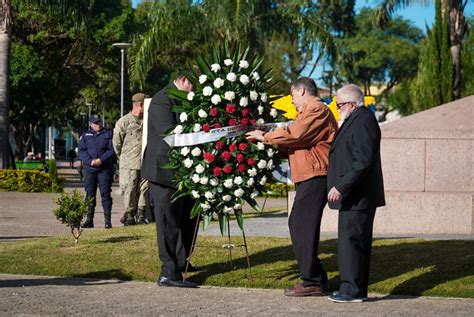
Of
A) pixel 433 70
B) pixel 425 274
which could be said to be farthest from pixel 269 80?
pixel 433 70

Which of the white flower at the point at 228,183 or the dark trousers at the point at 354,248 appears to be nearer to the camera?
the dark trousers at the point at 354,248

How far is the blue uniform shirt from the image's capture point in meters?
16.1

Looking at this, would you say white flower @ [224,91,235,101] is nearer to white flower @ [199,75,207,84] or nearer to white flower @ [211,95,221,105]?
white flower @ [211,95,221,105]

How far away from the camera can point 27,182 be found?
30438mm

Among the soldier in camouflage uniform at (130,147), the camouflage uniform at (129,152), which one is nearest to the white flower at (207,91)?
the soldier in camouflage uniform at (130,147)

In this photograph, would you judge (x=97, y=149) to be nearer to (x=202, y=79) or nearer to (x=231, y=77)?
(x=202, y=79)

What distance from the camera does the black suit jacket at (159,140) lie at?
9852 millimetres

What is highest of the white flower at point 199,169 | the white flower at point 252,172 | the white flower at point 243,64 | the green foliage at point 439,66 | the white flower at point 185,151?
the green foliage at point 439,66

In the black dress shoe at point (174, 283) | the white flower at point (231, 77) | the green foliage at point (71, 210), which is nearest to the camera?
the white flower at point (231, 77)

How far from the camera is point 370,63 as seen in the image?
84938 mm

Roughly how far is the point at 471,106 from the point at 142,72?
1755cm

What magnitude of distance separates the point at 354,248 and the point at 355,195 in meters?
0.44

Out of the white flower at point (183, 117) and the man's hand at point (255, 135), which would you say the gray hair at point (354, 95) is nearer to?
the man's hand at point (255, 135)

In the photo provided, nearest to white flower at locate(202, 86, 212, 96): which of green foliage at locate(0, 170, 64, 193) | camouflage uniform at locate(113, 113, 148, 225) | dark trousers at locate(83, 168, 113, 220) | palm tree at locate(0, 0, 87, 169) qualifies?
camouflage uniform at locate(113, 113, 148, 225)
